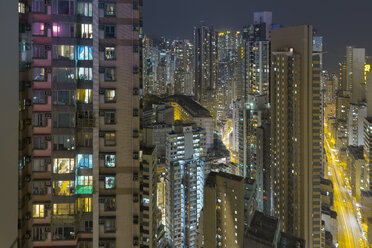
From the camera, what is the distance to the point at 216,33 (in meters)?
20.5

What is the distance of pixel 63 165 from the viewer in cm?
230

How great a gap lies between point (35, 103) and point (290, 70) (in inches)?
260

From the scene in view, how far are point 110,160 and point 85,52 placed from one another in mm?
784

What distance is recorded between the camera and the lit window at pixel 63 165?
90.0 inches

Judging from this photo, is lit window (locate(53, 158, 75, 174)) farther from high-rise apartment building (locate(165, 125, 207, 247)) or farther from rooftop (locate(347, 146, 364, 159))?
rooftop (locate(347, 146, 364, 159))

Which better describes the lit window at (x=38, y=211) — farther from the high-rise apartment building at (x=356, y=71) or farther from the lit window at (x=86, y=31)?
the high-rise apartment building at (x=356, y=71)

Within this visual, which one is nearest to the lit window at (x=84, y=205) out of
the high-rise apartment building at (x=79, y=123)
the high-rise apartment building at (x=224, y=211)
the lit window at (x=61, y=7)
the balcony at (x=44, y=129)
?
the high-rise apartment building at (x=79, y=123)

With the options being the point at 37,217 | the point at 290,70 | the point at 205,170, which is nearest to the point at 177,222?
the point at 205,170

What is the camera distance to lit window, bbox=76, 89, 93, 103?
241cm

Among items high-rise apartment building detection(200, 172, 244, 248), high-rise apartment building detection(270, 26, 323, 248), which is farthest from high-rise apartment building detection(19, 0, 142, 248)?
A: high-rise apartment building detection(270, 26, 323, 248)

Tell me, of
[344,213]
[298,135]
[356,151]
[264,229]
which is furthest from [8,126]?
[356,151]

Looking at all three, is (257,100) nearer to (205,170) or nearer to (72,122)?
(205,170)

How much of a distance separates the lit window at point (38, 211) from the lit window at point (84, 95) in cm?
78

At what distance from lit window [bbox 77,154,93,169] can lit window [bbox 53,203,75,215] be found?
272 mm
